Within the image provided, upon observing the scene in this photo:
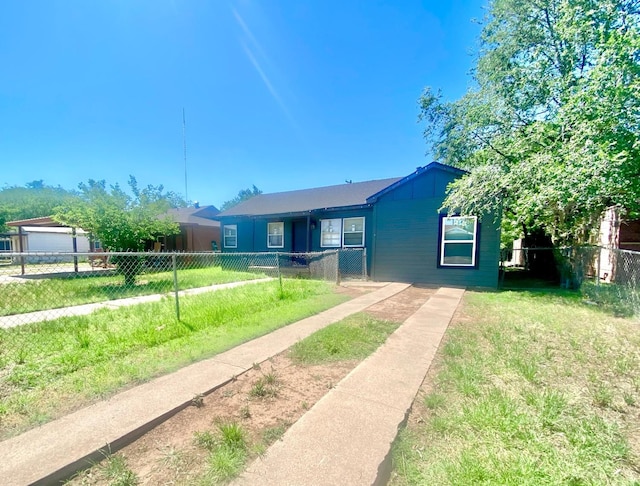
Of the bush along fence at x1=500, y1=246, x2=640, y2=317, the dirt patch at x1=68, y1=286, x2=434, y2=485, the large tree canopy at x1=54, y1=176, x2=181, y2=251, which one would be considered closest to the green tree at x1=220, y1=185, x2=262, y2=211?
the large tree canopy at x1=54, y1=176, x2=181, y2=251

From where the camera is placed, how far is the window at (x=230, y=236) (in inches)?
637

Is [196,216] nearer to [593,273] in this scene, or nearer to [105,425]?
[105,425]

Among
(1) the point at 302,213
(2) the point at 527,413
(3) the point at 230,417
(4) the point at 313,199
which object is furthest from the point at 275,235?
(2) the point at 527,413

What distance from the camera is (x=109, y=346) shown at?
11.7ft

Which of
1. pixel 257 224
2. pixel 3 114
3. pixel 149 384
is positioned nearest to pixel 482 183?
pixel 149 384

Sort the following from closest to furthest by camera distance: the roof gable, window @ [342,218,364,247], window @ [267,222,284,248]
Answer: the roof gable
window @ [342,218,364,247]
window @ [267,222,284,248]

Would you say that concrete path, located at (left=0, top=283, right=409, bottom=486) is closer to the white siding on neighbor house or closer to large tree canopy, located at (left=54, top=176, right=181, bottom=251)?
large tree canopy, located at (left=54, top=176, right=181, bottom=251)

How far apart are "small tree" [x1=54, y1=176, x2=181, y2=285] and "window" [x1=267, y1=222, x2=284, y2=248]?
5.74m

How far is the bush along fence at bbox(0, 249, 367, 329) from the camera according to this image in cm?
495

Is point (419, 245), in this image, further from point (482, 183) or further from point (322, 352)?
point (322, 352)

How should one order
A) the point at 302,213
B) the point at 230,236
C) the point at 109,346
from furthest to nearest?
1. the point at 230,236
2. the point at 302,213
3. the point at 109,346

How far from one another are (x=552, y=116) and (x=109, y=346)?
11936 millimetres

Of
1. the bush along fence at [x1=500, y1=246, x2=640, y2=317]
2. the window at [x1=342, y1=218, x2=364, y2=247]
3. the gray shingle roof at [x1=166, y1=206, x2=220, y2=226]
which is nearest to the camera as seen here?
the bush along fence at [x1=500, y1=246, x2=640, y2=317]

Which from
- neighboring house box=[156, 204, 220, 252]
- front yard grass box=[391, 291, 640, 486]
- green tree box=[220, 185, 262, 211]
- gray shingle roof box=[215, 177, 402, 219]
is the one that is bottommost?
front yard grass box=[391, 291, 640, 486]
